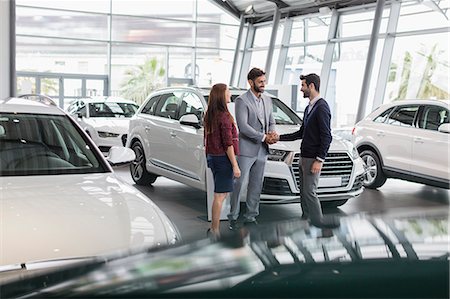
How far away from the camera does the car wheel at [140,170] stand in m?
8.36

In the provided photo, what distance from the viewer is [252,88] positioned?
576 cm

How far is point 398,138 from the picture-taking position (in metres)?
8.30

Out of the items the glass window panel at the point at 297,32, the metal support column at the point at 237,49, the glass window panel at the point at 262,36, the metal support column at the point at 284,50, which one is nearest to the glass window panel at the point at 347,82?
the glass window panel at the point at 297,32

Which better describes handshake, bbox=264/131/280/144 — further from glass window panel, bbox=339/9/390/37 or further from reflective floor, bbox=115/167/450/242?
glass window panel, bbox=339/9/390/37

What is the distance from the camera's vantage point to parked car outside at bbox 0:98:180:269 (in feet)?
8.52

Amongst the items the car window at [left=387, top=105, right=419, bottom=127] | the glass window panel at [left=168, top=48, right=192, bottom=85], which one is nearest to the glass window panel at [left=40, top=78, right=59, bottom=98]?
the glass window panel at [left=168, top=48, right=192, bottom=85]

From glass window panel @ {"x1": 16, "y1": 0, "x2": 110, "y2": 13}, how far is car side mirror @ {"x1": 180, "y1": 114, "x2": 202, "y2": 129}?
47.0ft

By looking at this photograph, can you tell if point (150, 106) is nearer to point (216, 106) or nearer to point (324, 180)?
point (324, 180)

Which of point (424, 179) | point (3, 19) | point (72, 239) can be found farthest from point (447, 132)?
point (3, 19)

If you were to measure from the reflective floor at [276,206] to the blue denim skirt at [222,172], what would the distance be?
2.07 ft

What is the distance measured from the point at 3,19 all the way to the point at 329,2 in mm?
9375

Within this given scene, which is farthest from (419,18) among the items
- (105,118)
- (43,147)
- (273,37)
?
(43,147)

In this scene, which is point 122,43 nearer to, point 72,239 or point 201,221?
point 201,221

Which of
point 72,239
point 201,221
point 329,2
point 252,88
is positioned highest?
point 329,2
